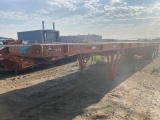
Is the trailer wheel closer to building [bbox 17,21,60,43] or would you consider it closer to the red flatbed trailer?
the red flatbed trailer

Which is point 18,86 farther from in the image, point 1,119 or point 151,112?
point 151,112

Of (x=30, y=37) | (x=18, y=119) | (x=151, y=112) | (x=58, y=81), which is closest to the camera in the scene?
(x=18, y=119)

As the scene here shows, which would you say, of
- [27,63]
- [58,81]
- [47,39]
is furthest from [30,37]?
[58,81]

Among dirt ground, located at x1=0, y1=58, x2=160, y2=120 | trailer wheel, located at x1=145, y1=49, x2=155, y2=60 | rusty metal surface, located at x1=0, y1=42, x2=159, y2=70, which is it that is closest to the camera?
rusty metal surface, located at x1=0, y1=42, x2=159, y2=70

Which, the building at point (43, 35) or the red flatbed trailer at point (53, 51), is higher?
the building at point (43, 35)

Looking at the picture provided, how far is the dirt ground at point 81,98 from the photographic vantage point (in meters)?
5.03

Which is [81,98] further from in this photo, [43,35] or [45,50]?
[43,35]

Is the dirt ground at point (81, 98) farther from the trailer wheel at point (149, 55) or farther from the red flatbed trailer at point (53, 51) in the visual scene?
the trailer wheel at point (149, 55)

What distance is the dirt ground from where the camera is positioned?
5027mm

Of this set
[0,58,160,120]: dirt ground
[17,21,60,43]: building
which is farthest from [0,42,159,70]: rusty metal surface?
[17,21,60,43]: building

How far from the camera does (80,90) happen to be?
7156 millimetres

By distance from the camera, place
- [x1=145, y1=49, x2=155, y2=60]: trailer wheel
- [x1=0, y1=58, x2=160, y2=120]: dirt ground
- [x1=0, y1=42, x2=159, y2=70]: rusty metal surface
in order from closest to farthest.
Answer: [x1=0, y1=42, x2=159, y2=70]: rusty metal surface
[x1=0, y1=58, x2=160, y2=120]: dirt ground
[x1=145, y1=49, x2=155, y2=60]: trailer wheel

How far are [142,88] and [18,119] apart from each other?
4.61m

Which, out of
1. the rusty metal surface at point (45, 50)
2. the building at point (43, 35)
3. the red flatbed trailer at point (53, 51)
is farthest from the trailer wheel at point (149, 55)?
the building at point (43, 35)
